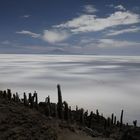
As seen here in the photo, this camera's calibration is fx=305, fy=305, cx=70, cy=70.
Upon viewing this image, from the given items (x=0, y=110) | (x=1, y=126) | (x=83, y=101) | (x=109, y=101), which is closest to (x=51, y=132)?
(x=1, y=126)

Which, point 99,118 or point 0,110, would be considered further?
point 99,118

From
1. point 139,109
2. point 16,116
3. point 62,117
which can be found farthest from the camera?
point 139,109

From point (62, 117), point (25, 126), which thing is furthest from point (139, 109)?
point (25, 126)

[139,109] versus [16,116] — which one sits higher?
[16,116]

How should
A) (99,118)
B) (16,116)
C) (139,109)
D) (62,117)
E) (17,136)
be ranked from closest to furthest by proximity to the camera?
(17,136)
(16,116)
(62,117)
(99,118)
(139,109)

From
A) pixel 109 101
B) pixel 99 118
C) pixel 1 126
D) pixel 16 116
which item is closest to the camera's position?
pixel 1 126

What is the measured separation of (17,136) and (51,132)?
2955mm

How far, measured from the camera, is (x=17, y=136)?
25797 mm

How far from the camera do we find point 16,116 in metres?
30.5

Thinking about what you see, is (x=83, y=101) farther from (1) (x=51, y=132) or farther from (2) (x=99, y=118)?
(1) (x=51, y=132)

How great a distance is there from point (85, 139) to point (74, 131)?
1439 millimetres

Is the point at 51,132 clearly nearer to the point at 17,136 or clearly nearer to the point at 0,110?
the point at 17,136

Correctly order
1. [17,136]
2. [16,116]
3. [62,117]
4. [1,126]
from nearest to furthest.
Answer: [17,136], [1,126], [16,116], [62,117]

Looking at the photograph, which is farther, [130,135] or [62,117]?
[62,117]
